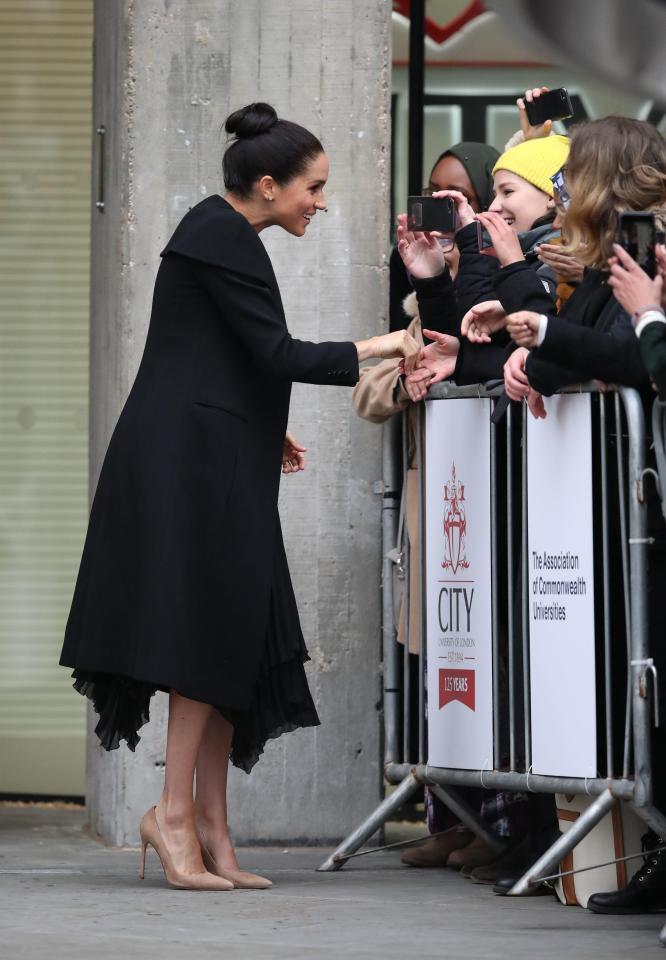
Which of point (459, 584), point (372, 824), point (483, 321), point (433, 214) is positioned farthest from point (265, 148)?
point (372, 824)

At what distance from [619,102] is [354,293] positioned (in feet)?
6.78

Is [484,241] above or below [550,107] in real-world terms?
below

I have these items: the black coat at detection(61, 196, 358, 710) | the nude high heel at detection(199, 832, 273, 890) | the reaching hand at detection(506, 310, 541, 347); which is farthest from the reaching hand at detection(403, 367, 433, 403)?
the nude high heel at detection(199, 832, 273, 890)

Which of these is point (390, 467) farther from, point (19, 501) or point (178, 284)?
point (19, 501)

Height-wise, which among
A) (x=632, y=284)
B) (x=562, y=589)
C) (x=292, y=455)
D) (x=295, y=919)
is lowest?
(x=295, y=919)

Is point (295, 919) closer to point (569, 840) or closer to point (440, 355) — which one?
point (569, 840)

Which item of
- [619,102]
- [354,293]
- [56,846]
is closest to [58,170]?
[354,293]

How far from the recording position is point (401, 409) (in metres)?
5.75

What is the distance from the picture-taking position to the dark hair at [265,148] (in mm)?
5320

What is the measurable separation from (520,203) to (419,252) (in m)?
0.34

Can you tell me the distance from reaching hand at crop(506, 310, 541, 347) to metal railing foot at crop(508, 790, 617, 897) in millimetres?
1120

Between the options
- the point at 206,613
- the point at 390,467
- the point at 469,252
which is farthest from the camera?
A: the point at 390,467

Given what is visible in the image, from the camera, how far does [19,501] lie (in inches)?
301

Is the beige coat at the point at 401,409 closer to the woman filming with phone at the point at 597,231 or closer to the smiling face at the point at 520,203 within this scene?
the smiling face at the point at 520,203
